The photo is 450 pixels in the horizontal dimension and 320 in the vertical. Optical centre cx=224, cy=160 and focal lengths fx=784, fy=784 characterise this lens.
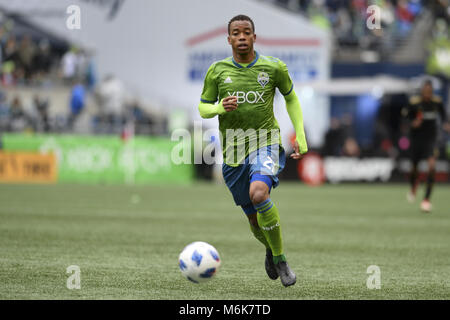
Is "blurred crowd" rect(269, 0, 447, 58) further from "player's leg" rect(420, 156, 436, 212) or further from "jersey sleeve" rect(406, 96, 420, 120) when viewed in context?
"player's leg" rect(420, 156, 436, 212)

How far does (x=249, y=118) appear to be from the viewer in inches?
284

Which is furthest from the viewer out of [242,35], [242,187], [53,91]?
[53,91]

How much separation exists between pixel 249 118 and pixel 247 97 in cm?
19

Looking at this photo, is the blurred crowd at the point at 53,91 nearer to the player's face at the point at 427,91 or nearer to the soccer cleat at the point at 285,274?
the player's face at the point at 427,91

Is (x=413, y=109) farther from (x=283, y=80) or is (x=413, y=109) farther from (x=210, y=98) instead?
(x=210, y=98)

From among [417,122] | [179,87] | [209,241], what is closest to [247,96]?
[209,241]

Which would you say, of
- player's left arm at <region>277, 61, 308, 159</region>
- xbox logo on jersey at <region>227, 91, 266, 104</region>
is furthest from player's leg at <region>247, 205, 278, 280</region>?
xbox logo on jersey at <region>227, 91, 266, 104</region>

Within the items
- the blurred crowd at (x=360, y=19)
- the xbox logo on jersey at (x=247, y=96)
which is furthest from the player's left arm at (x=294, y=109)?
the blurred crowd at (x=360, y=19)

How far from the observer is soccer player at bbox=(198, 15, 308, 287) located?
7.07m

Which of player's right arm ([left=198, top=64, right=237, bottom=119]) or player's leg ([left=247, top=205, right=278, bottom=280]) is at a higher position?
player's right arm ([left=198, top=64, right=237, bottom=119])

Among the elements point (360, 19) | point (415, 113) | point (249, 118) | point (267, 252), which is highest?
point (360, 19)

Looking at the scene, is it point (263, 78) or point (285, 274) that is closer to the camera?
point (285, 274)
